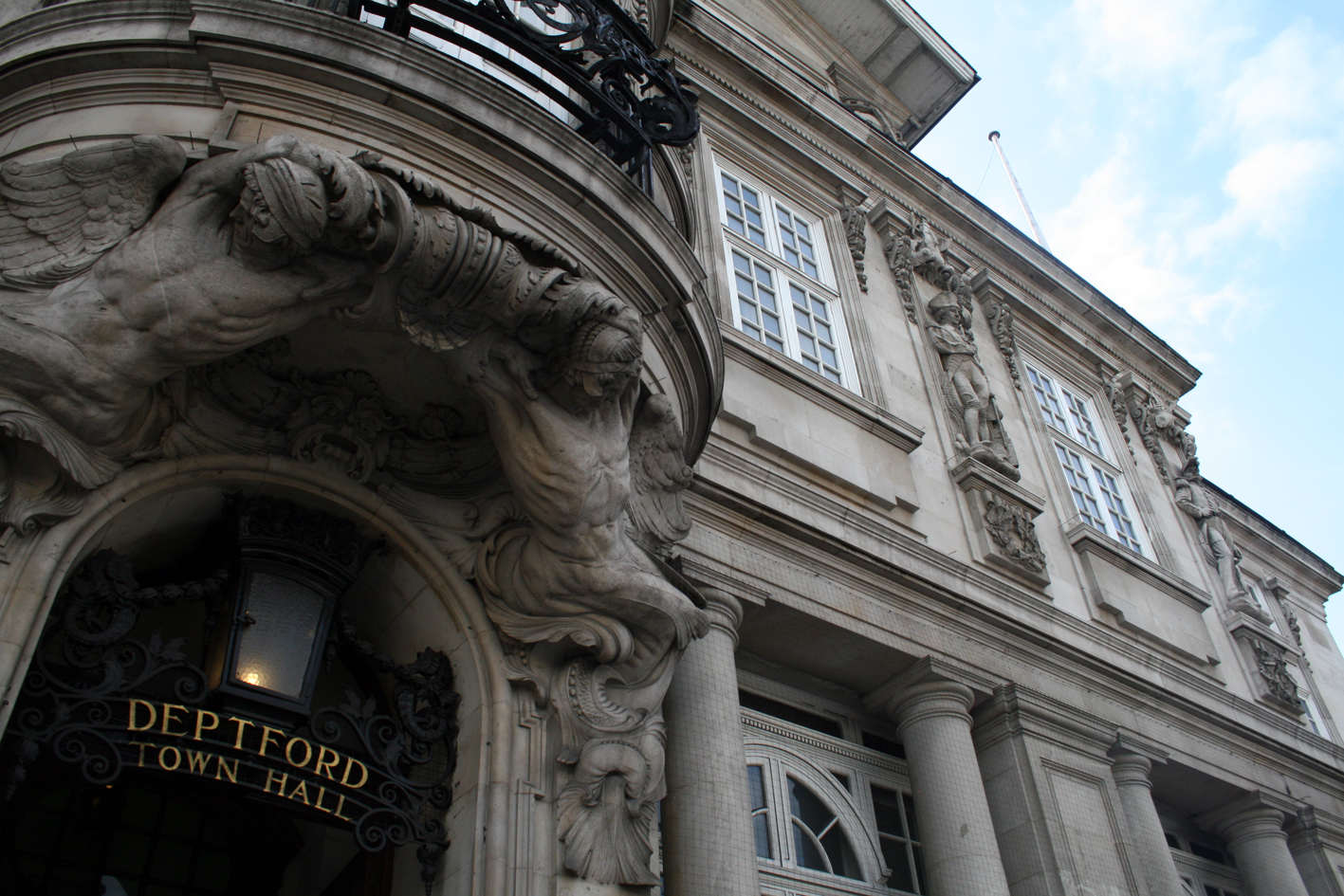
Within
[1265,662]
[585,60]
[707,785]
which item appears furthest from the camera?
[1265,662]

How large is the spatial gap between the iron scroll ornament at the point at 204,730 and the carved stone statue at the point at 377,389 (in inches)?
22.6

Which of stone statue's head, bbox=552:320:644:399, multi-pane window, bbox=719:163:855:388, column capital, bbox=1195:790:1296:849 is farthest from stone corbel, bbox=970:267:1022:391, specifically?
stone statue's head, bbox=552:320:644:399

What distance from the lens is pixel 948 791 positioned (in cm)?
830

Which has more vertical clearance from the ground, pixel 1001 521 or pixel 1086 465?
pixel 1086 465

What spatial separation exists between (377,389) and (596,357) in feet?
4.64

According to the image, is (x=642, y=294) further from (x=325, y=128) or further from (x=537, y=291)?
(x=325, y=128)

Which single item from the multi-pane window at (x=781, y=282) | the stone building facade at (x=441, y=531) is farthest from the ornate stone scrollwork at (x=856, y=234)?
the stone building facade at (x=441, y=531)

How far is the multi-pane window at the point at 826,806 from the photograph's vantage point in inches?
303

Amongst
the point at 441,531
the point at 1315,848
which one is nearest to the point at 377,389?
the point at 441,531

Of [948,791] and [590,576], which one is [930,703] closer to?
[948,791]

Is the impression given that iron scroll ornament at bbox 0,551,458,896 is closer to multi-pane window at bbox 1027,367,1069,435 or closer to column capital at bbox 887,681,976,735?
column capital at bbox 887,681,976,735

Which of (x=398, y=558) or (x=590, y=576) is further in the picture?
(x=398, y=558)

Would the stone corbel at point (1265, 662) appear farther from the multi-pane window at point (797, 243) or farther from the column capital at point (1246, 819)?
the multi-pane window at point (797, 243)

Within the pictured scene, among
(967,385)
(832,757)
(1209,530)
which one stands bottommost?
(832,757)
